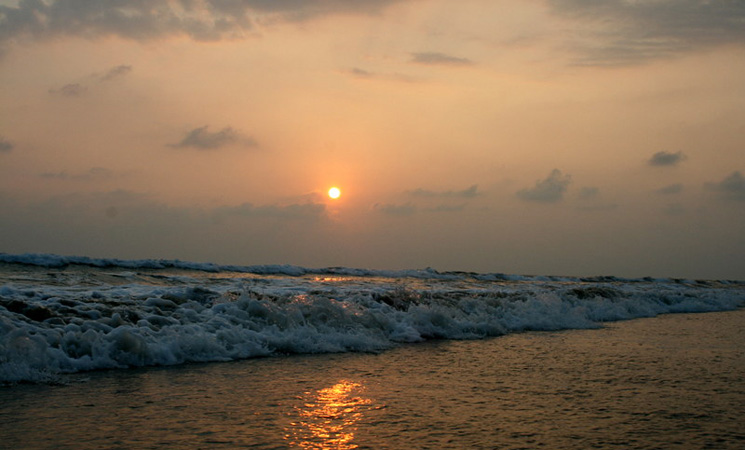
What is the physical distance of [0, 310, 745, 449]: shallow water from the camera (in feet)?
16.0

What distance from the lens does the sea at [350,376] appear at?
504 cm

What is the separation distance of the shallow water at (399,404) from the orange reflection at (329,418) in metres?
0.02

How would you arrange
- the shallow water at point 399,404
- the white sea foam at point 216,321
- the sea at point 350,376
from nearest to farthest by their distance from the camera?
the shallow water at point 399,404, the sea at point 350,376, the white sea foam at point 216,321

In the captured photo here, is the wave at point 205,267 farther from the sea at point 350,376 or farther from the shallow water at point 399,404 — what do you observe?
the shallow water at point 399,404

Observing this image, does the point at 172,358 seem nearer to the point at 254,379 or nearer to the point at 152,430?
the point at 254,379

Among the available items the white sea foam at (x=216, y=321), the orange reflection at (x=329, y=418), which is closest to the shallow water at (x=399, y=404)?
the orange reflection at (x=329, y=418)

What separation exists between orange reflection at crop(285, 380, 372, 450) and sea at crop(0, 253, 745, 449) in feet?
0.08

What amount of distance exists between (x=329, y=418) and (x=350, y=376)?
6.88ft

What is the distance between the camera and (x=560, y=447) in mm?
4699

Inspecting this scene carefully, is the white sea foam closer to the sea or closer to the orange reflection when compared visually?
the sea

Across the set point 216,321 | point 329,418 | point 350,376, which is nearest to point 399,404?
point 329,418

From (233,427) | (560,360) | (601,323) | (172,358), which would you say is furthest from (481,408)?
(601,323)

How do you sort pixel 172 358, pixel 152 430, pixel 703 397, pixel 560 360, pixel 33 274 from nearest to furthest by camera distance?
pixel 152 430 → pixel 703 397 → pixel 172 358 → pixel 560 360 → pixel 33 274

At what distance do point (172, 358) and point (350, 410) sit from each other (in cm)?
346
